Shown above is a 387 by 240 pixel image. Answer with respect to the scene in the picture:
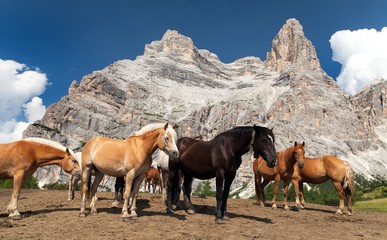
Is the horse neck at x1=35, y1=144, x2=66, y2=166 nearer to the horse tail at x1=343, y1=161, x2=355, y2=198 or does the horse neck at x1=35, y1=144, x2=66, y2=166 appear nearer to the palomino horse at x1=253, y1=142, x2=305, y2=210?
the palomino horse at x1=253, y1=142, x2=305, y2=210

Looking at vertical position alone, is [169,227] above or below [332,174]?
below

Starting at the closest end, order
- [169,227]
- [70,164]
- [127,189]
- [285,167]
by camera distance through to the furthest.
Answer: [169,227] < [127,189] < [70,164] < [285,167]

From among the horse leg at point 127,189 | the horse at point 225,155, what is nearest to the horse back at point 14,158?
the horse leg at point 127,189

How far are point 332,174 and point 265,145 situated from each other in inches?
271

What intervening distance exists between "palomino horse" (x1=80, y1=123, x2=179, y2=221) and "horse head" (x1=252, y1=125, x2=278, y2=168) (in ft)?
9.55

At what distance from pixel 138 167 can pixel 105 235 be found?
284cm

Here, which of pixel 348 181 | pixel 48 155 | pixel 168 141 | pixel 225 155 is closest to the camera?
pixel 168 141

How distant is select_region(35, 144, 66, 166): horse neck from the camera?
11883 mm

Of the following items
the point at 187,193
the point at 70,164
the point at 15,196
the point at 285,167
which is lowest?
the point at 15,196

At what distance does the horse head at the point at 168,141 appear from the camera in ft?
35.2

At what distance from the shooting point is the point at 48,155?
12094 millimetres

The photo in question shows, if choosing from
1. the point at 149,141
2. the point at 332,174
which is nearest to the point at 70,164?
the point at 149,141

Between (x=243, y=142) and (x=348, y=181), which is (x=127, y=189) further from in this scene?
(x=348, y=181)

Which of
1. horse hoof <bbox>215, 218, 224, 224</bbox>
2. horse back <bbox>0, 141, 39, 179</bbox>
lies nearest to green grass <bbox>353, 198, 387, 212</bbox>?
horse hoof <bbox>215, 218, 224, 224</bbox>
